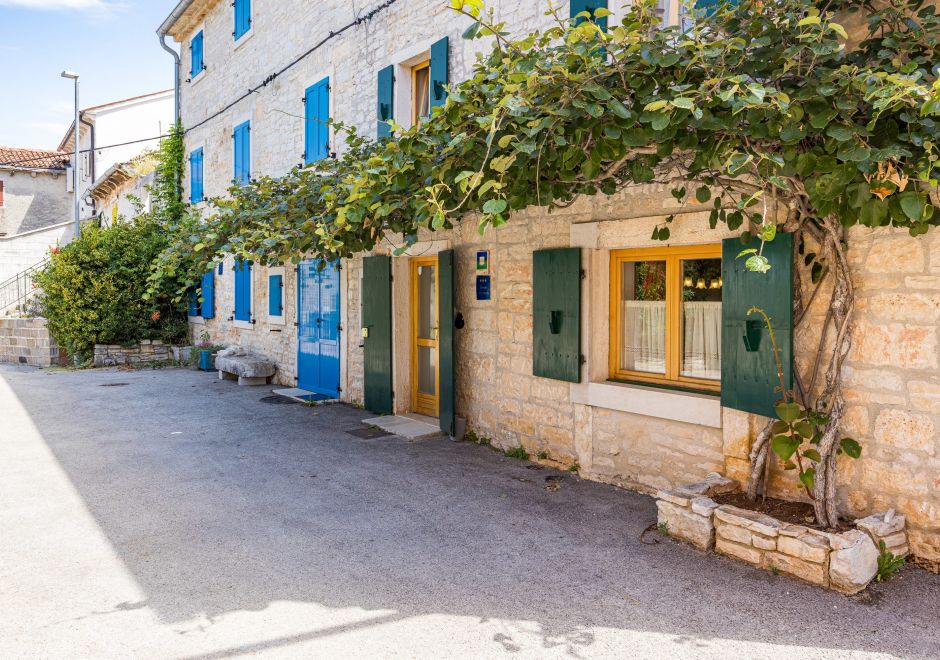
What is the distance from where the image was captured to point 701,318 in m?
5.03

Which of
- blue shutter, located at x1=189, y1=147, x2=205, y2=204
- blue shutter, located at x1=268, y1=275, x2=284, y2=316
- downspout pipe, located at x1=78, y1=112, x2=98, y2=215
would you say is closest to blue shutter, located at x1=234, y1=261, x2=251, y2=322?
blue shutter, located at x1=268, y1=275, x2=284, y2=316

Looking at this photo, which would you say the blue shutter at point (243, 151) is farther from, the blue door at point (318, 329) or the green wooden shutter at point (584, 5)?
the green wooden shutter at point (584, 5)

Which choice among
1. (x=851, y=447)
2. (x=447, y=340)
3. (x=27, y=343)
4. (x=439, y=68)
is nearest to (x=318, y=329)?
(x=447, y=340)

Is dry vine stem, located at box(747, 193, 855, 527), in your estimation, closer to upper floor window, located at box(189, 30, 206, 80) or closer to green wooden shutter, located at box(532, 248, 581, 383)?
green wooden shutter, located at box(532, 248, 581, 383)

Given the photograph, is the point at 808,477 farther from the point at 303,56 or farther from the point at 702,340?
the point at 303,56

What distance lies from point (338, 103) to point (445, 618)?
7166mm

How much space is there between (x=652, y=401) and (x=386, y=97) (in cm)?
473

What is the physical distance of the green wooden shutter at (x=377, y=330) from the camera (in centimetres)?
780

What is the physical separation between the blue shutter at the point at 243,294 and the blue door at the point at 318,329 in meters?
2.01

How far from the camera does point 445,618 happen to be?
3.24m

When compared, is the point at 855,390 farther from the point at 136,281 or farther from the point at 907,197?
the point at 136,281

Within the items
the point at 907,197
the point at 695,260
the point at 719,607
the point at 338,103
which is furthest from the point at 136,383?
the point at 907,197

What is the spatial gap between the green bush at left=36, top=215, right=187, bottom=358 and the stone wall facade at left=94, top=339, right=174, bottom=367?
126 millimetres

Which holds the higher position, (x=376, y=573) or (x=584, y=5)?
(x=584, y=5)
